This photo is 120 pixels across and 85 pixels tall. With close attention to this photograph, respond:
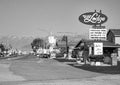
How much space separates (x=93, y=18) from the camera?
3922 centimetres

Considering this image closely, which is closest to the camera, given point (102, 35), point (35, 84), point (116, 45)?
point (35, 84)

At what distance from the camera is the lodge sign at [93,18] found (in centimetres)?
3909

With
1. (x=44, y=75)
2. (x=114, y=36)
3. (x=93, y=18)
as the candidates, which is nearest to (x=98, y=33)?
(x=93, y=18)

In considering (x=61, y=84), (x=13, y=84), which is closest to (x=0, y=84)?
(x=13, y=84)

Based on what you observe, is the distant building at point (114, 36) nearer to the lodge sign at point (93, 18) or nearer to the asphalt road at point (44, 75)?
the lodge sign at point (93, 18)

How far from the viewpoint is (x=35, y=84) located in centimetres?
1495

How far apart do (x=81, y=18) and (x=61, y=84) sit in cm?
2504

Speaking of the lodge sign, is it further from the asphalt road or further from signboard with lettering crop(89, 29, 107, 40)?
the asphalt road

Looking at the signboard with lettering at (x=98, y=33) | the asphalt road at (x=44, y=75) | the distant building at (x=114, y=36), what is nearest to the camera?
the asphalt road at (x=44, y=75)

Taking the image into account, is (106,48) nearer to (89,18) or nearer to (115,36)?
(115,36)

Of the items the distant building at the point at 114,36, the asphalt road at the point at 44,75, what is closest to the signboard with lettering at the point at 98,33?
the asphalt road at the point at 44,75

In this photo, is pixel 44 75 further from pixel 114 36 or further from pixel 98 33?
pixel 114 36

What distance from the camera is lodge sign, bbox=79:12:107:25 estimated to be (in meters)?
39.1

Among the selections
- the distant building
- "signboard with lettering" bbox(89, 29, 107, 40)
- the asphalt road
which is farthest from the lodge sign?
the distant building
